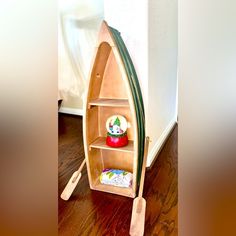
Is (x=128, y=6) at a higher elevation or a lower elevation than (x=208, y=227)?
higher

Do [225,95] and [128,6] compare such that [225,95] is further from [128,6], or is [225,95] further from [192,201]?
[128,6]

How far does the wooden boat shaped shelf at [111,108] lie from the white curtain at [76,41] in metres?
1.15

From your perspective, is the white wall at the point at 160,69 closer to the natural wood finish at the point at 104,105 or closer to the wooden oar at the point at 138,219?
the natural wood finish at the point at 104,105

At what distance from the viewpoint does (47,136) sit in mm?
419

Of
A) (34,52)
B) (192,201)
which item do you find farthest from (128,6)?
(192,201)

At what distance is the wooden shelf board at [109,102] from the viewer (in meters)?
1.25

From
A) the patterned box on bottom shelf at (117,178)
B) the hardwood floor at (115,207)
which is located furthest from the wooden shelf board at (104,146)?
the hardwood floor at (115,207)

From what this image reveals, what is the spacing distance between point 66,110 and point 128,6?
1.99 metres

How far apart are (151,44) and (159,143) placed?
2.75 ft

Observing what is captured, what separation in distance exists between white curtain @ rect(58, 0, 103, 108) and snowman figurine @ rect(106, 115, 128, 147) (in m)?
1.26

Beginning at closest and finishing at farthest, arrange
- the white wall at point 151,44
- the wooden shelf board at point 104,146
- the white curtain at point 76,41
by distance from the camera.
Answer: the wooden shelf board at point 104,146 → the white wall at point 151,44 → the white curtain at point 76,41

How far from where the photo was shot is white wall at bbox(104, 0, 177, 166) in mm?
1411

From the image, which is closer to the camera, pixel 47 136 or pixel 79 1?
pixel 47 136

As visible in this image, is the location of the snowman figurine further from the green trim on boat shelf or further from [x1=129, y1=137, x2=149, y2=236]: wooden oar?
[x1=129, y1=137, x2=149, y2=236]: wooden oar
